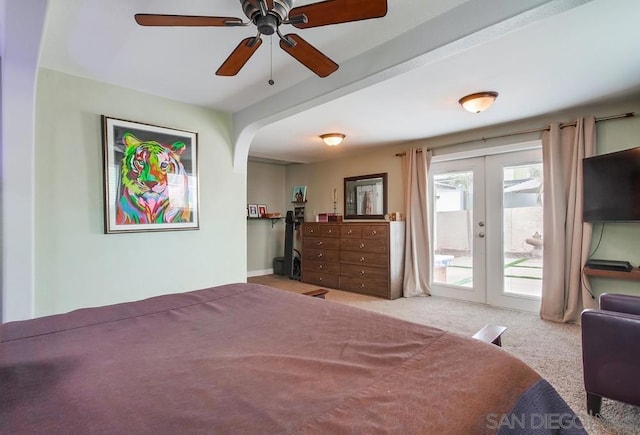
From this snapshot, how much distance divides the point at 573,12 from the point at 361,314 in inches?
79.9

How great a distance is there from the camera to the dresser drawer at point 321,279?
504cm

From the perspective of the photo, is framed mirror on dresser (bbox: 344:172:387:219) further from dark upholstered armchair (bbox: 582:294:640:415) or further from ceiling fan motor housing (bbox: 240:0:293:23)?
ceiling fan motor housing (bbox: 240:0:293:23)

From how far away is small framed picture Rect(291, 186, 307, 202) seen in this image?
6.26m

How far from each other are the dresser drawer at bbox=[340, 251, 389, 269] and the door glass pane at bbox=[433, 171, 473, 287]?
0.79 meters

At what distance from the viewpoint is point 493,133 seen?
3.86m

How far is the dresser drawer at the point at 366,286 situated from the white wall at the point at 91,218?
2246 millimetres

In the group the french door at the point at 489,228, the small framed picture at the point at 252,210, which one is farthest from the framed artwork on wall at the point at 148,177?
the french door at the point at 489,228

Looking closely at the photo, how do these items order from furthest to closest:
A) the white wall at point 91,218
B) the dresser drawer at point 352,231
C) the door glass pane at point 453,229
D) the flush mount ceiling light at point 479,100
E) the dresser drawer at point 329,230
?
the dresser drawer at point 329,230
the dresser drawer at point 352,231
the door glass pane at point 453,229
the flush mount ceiling light at point 479,100
the white wall at point 91,218

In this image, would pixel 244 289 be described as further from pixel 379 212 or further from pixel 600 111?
pixel 600 111

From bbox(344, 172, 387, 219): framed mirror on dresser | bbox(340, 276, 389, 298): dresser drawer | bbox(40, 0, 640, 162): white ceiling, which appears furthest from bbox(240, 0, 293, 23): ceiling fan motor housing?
bbox(344, 172, 387, 219): framed mirror on dresser

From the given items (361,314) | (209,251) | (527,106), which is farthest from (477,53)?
(209,251)

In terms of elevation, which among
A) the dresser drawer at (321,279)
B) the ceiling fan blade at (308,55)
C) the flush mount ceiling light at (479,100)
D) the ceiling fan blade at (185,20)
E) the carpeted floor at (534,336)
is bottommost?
the carpeted floor at (534,336)

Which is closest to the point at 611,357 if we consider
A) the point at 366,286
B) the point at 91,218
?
the point at 366,286

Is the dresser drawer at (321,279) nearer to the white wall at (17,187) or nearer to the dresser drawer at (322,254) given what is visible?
the dresser drawer at (322,254)
